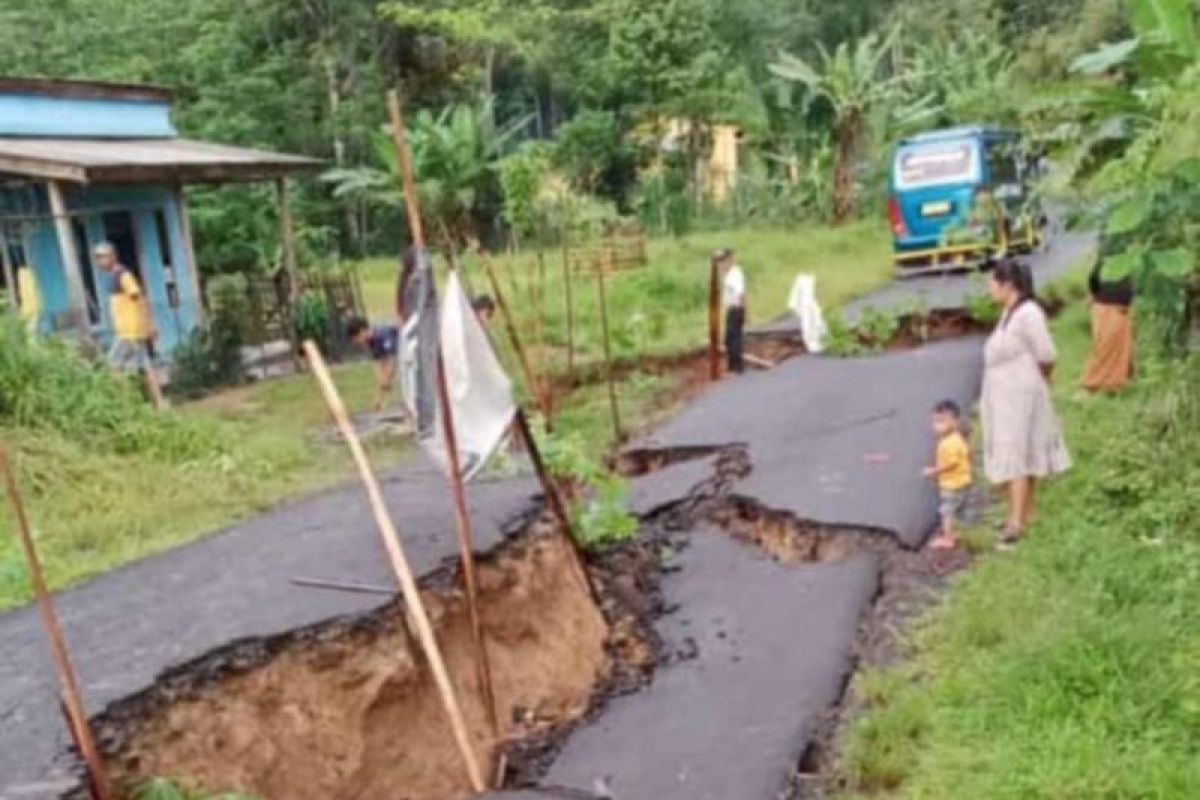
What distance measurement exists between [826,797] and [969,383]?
743cm

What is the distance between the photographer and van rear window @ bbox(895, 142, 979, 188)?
19.9m

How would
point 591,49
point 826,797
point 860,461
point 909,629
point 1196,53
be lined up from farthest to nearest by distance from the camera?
point 591,49 → point 860,461 → point 1196,53 → point 909,629 → point 826,797

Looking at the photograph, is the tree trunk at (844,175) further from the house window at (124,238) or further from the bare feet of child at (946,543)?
the bare feet of child at (946,543)

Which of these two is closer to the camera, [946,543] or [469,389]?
[469,389]

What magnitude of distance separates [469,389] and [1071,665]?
2946mm

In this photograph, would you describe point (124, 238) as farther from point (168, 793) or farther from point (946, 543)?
point (168, 793)

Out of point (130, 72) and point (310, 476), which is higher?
point (130, 72)

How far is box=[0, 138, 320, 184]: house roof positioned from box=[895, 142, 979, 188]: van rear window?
8.96m

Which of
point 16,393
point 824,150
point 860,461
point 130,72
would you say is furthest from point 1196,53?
point 130,72

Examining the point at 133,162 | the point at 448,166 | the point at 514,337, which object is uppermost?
the point at 133,162

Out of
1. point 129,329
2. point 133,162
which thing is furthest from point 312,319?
point 129,329

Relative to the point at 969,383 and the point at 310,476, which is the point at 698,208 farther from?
the point at 310,476

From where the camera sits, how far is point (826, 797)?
5.37 m

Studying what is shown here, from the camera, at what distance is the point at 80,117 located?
1644cm
